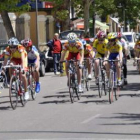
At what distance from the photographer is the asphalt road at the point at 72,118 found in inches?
444

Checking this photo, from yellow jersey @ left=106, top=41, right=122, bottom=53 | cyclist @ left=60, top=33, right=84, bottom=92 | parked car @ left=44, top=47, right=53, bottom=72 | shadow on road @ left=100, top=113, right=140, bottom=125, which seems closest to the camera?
shadow on road @ left=100, top=113, right=140, bottom=125

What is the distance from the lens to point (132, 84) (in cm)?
2147

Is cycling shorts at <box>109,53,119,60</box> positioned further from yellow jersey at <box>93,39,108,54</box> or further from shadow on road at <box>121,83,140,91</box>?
shadow on road at <box>121,83,140,91</box>

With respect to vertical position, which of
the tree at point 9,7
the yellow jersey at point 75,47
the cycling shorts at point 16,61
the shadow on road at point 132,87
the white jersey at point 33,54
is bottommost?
the shadow on road at point 132,87

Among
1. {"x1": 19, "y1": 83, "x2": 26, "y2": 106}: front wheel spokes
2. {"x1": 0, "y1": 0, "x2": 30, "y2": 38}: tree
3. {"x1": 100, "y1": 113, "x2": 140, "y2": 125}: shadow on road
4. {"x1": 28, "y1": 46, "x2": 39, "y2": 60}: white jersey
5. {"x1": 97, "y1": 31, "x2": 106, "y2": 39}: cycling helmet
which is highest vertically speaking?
{"x1": 0, "y1": 0, "x2": 30, "y2": 38}: tree

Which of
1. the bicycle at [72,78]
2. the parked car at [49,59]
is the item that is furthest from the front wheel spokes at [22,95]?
the parked car at [49,59]

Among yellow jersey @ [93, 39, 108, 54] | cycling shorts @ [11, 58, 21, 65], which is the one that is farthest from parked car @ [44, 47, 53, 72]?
cycling shorts @ [11, 58, 21, 65]

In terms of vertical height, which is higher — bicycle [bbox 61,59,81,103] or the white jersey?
the white jersey

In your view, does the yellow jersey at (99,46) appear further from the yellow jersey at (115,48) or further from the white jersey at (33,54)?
the white jersey at (33,54)

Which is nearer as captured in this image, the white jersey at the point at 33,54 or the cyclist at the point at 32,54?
the cyclist at the point at 32,54

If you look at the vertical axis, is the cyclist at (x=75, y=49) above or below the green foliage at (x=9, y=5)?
below

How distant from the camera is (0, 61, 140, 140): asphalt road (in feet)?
37.0

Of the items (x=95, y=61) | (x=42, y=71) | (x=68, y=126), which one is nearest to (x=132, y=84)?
(x=95, y=61)

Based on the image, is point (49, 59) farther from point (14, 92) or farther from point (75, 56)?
point (14, 92)
